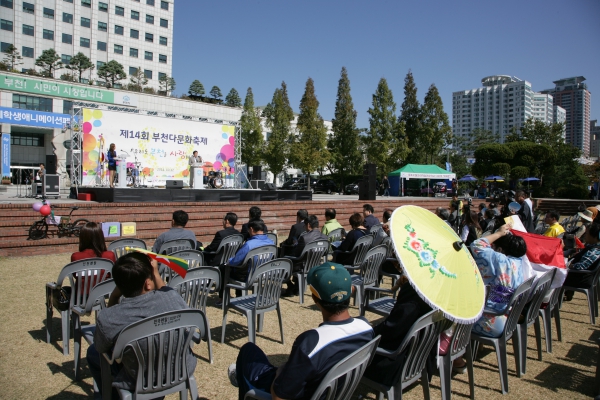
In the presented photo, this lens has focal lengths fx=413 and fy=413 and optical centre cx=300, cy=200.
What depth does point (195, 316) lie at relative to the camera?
8.00 ft

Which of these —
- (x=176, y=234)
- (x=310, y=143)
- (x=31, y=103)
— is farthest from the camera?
(x=310, y=143)

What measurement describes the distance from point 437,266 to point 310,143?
35.0m

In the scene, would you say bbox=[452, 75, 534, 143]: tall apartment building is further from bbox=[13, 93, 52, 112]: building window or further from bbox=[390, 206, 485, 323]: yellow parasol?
bbox=[390, 206, 485, 323]: yellow parasol

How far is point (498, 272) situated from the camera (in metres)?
3.49

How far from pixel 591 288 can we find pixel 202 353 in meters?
4.62

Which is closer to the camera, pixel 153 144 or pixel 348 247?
pixel 348 247

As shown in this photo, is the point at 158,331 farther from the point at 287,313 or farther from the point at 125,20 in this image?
the point at 125,20

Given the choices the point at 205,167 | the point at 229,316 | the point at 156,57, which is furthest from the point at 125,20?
the point at 229,316

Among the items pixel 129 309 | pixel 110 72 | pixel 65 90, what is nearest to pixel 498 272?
pixel 129 309

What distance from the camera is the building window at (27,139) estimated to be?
114 ft

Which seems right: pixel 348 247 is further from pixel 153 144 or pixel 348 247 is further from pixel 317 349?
pixel 153 144

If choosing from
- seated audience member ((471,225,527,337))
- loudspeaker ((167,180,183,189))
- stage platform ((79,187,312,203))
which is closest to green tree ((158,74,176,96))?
loudspeaker ((167,180,183,189))

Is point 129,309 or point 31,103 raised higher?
point 31,103

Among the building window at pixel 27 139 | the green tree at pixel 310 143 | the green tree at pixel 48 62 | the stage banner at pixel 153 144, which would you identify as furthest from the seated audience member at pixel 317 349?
the green tree at pixel 48 62
